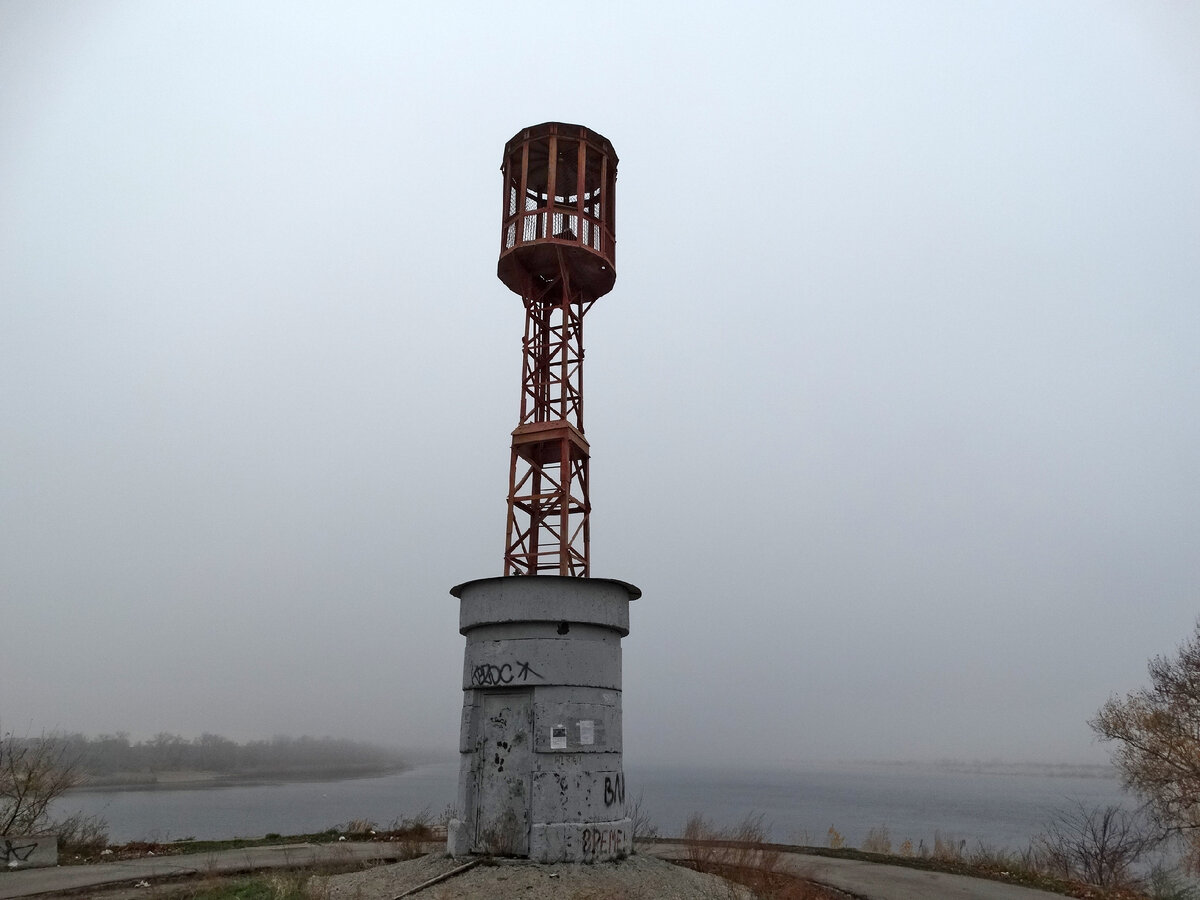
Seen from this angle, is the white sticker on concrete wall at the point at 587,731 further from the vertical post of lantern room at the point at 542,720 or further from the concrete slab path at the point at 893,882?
the concrete slab path at the point at 893,882

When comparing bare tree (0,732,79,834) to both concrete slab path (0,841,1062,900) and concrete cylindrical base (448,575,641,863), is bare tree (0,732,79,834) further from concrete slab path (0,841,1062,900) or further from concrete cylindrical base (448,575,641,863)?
concrete cylindrical base (448,575,641,863)

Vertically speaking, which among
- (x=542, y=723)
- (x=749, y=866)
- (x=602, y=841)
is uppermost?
(x=542, y=723)

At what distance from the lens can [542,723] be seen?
1298 cm

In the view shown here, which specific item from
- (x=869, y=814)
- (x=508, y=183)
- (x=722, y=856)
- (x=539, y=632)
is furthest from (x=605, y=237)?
(x=869, y=814)

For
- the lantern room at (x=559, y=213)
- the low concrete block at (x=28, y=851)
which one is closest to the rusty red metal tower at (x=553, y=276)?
the lantern room at (x=559, y=213)

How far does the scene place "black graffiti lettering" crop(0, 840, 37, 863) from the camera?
15.3 m

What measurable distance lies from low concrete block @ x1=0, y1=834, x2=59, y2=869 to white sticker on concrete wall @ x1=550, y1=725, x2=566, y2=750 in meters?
10.5

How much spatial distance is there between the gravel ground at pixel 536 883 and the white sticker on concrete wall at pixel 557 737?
1698 millimetres

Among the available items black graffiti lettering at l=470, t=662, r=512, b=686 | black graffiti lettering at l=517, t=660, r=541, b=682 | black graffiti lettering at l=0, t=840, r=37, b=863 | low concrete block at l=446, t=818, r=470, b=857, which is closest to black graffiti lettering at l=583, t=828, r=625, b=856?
low concrete block at l=446, t=818, r=470, b=857

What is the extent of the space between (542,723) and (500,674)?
1.09 m

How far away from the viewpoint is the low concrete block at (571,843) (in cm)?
1232

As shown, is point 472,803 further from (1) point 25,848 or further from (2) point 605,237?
(2) point 605,237

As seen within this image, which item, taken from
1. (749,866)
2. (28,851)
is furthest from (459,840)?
(28,851)

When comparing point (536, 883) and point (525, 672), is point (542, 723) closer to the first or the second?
point (525, 672)
